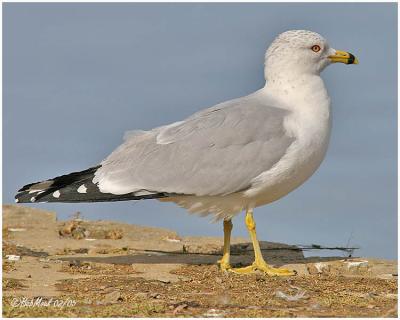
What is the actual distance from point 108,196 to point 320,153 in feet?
7.62

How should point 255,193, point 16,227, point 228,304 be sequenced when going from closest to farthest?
point 228,304, point 255,193, point 16,227

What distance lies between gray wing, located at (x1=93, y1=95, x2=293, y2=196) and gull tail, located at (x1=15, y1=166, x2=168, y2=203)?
7 centimetres

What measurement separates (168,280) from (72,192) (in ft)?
4.89

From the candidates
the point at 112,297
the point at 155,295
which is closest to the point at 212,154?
the point at 155,295

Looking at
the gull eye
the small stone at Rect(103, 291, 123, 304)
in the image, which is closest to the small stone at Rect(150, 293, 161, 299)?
the small stone at Rect(103, 291, 123, 304)

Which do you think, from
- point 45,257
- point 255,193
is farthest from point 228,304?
point 45,257

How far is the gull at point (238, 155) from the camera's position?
28.7 feet

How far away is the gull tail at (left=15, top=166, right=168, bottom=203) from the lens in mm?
8898

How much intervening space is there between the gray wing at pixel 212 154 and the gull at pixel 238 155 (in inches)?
0.4

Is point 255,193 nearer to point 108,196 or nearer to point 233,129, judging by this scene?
point 233,129

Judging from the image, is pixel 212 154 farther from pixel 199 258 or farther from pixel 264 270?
pixel 199 258

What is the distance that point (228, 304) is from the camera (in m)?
7.08

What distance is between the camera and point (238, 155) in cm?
880

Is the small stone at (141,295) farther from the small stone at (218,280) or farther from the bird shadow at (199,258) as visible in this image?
the bird shadow at (199,258)
